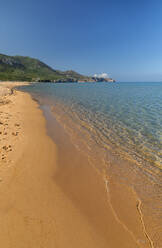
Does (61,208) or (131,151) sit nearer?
(61,208)

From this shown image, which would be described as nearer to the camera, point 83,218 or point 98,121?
point 83,218

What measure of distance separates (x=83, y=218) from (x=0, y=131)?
9.54 meters

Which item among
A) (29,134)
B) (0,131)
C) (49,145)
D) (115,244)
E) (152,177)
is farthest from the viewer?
(29,134)

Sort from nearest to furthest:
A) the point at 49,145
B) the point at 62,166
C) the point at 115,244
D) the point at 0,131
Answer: the point at 115,244
the point at 62,166
the point at 49,145
the point at 0,131

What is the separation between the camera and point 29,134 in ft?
36.6

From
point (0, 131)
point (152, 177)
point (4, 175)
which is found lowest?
point (152, 177)

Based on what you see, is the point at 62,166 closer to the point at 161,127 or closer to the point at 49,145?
the point at 49,145

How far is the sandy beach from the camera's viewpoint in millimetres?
3691

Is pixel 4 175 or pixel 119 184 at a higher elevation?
pixel 4 175

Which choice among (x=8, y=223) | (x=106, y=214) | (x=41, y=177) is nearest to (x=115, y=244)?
(x=106, y=214)

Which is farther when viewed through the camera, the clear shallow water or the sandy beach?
the clear shallow water

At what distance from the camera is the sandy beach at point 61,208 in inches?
145

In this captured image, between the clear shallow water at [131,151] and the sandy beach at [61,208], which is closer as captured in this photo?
the sandy beach at [61,208]

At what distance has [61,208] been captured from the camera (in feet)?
15.4
